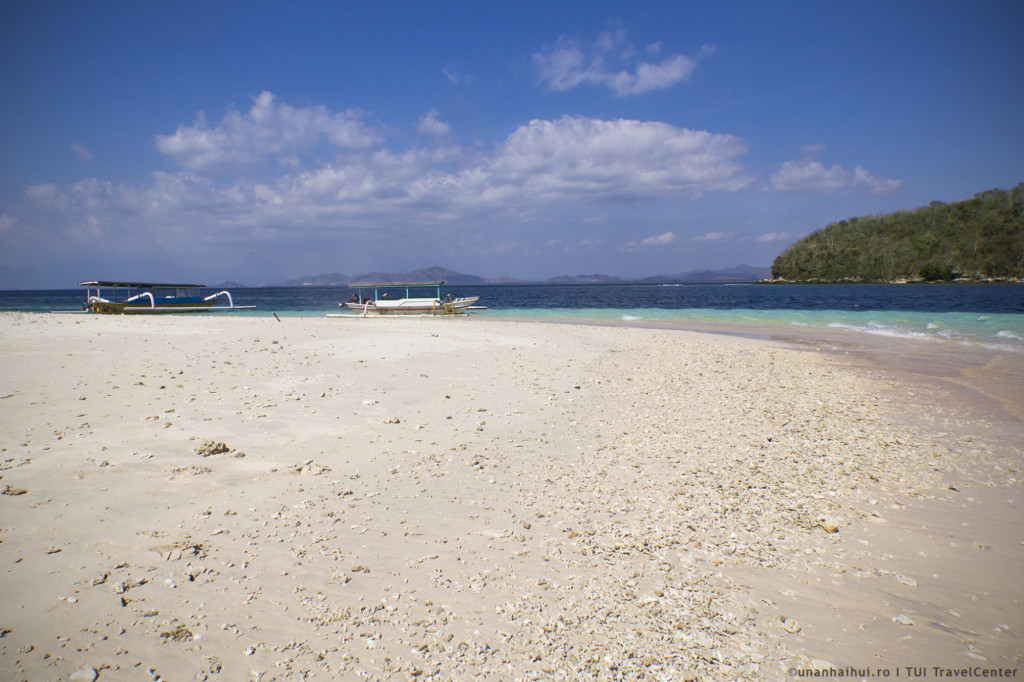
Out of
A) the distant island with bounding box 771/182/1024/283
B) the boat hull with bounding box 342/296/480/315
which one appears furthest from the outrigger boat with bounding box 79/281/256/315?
the distant island with bounding box 771/182/1024/283

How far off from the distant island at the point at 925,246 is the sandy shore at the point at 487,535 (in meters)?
139

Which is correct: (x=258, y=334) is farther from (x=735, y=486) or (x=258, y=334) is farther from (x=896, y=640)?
(x=896, y=640)

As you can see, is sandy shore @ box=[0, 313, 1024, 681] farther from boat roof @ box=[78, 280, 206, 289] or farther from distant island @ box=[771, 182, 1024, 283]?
distant island @ box=[771, 182, 1024, 283]

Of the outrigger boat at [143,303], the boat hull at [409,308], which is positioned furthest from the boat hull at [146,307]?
the boat hull at [409,308]

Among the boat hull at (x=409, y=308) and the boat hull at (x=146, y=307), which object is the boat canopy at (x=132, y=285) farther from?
the boat hull at (x=409, y=308)

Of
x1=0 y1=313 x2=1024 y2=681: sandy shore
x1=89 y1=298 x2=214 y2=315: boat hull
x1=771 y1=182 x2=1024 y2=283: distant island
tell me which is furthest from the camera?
x1=771 y1=182 x2=1024 y2=283: distant island

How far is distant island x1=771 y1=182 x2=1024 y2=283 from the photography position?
337 feet

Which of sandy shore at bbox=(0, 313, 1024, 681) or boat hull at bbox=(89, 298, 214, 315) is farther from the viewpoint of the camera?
boat hull at bbox=(89, 298, 214, 315)

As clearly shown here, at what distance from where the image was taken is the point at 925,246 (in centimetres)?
11731

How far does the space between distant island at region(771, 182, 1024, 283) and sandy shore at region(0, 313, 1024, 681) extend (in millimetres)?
138960

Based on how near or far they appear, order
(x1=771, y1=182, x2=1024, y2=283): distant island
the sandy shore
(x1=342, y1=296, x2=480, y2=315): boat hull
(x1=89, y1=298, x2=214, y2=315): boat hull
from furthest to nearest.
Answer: (x1=771, y1=182, x2=1024, y2=283): distant island → (x1=342, y1=296, x2=480, y2=315): boat hull → (x1=89, y1=298, x2=214, y2=315): boat hull → the sandy shore

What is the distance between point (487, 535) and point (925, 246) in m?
156

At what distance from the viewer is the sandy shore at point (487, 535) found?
9.60 ft

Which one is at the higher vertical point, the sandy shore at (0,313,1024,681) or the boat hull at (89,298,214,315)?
the boat hull at (89,298,214,315)
